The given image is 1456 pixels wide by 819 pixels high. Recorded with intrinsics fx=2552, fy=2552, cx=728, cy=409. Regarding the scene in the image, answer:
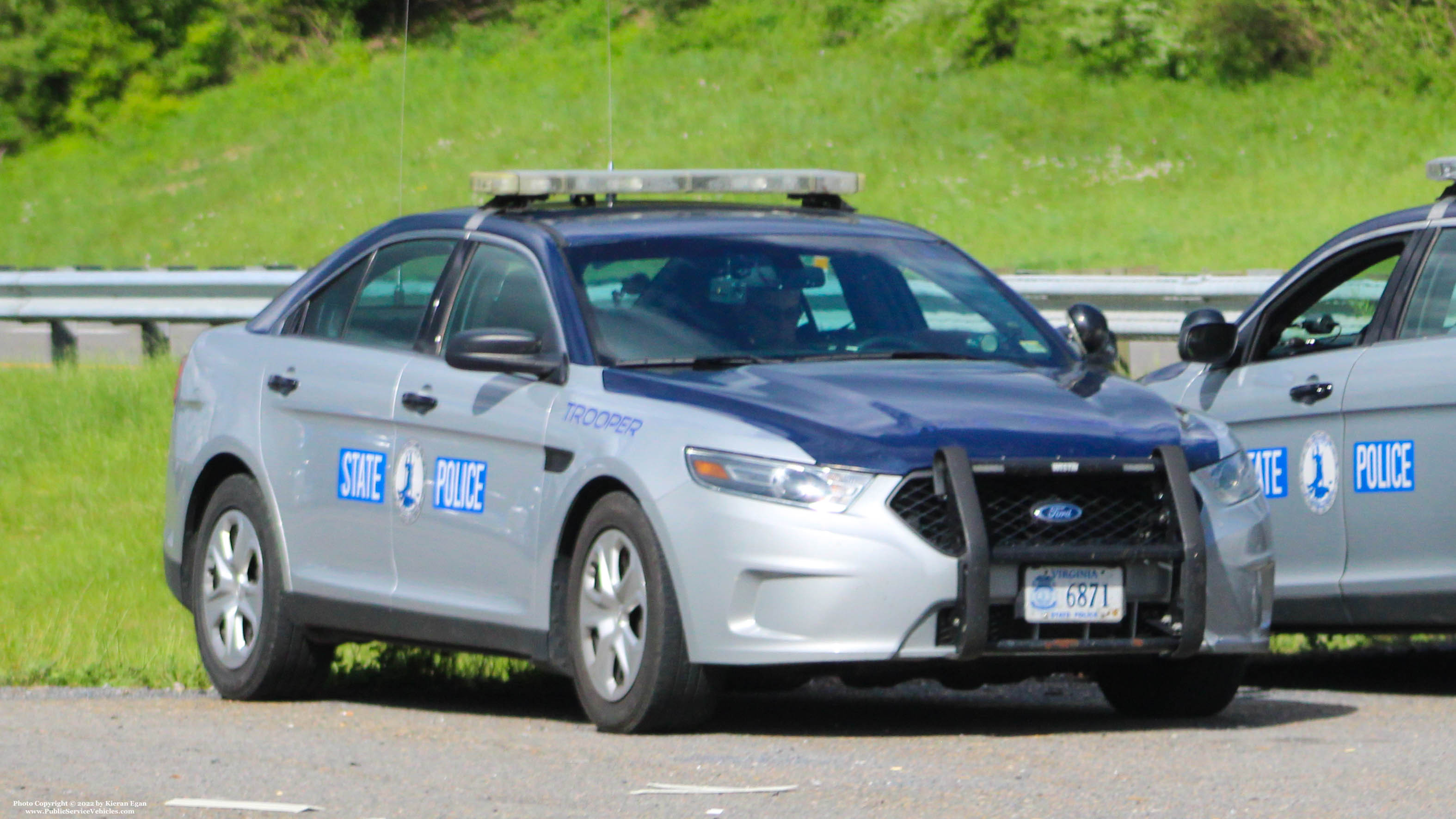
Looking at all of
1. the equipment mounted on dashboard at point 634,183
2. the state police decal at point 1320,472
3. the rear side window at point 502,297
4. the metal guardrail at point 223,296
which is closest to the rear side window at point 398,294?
the rear side window at point 502,297

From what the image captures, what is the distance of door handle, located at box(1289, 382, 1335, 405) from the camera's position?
8.15 meters

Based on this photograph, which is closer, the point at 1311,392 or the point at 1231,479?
the point at 1231,479

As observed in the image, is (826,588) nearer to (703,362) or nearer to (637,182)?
(703,362)

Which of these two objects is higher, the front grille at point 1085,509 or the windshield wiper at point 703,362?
the windshield wiper at point 703,362

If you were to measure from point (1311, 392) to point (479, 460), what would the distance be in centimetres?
276

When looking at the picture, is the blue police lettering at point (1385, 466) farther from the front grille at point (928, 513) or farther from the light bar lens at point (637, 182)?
the front grille at point (928, 513)

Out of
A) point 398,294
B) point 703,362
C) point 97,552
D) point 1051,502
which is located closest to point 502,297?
point 398,294

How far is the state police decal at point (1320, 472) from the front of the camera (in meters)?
8.13

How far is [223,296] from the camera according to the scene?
1777 cm

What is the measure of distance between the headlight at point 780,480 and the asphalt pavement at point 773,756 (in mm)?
634

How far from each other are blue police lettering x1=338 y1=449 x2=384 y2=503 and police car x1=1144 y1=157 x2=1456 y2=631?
2.73 meters

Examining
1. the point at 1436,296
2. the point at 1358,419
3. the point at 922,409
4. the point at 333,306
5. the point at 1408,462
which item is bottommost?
the point at 1408,462

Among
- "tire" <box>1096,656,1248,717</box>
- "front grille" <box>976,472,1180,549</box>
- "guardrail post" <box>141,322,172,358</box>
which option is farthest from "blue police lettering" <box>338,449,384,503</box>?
"guardrail post" <box>141,322,172,358</box>

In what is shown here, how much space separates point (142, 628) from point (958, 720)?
176 inches
